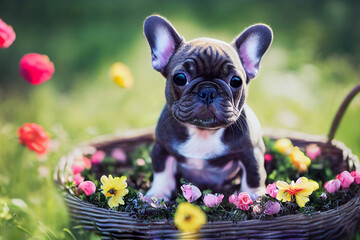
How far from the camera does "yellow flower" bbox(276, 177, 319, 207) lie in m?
1.83

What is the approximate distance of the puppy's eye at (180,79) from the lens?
188 cm

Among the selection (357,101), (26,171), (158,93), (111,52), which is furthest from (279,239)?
(111,52)

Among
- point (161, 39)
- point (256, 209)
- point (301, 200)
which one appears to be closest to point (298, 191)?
point (301, 200)

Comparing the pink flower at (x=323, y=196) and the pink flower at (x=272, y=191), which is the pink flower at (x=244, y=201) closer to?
the pink flower at (x=272, y=191)

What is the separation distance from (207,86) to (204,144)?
35 cm

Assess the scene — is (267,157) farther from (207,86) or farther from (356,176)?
(207,86)

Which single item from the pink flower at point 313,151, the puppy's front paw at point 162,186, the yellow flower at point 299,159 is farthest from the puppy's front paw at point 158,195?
the pink flower at point 313,151

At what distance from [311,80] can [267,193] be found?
96.5 inches

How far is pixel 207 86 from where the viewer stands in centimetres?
183

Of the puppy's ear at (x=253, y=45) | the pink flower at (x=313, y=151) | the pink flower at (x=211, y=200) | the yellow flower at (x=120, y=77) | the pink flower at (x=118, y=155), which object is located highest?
the puppy's ear at (x=253, y=45)

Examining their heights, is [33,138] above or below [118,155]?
above

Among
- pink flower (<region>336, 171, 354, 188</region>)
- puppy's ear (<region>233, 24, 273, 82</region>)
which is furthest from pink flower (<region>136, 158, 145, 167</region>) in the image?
pink flower (<region>336, 171, 354, 188</region>)

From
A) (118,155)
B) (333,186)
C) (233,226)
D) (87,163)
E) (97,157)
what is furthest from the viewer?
(118,155)

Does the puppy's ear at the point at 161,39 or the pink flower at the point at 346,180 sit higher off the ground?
the puppy's ear at the point at 161,39
